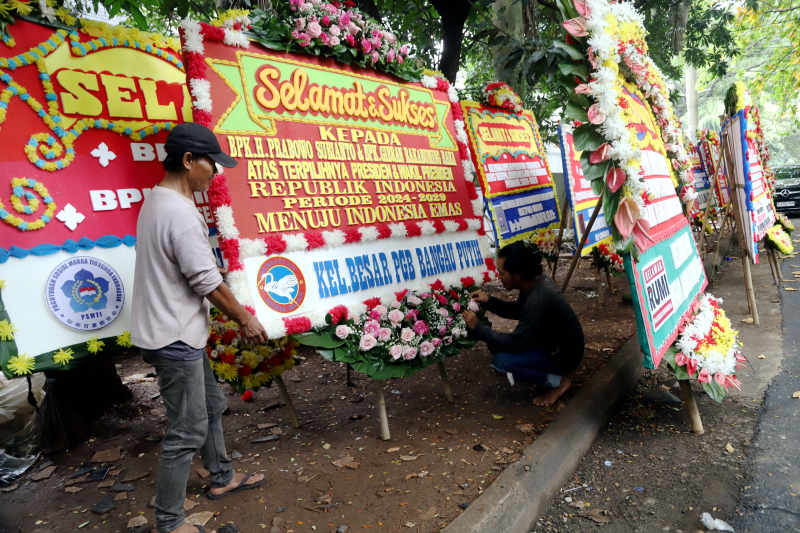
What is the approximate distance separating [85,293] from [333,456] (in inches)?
66.3

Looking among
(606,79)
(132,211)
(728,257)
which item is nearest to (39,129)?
(132,211)

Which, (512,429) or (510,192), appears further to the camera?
(510,192)

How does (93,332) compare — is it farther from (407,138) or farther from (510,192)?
A: (510,192)

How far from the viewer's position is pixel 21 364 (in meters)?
2.11

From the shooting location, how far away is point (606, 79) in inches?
106

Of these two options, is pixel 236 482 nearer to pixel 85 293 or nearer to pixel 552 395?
pixel 85 293

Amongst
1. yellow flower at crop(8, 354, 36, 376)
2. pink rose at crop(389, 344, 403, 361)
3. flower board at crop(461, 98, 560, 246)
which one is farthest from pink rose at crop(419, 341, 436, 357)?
yellow flower at crop(8, 354, 36, 376)

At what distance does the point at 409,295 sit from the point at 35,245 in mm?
2053

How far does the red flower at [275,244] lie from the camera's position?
2.58 m

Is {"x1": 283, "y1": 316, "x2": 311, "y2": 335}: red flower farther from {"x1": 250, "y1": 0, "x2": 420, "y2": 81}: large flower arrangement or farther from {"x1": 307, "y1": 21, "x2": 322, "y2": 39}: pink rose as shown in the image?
{"x1": 307, "y1": 21, "x2": 322, "y2": 39}: pink rose

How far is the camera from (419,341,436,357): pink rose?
3104 millimetres

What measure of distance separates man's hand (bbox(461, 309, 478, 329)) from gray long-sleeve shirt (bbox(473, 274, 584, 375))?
32mm

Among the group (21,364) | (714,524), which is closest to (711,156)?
(714,524)

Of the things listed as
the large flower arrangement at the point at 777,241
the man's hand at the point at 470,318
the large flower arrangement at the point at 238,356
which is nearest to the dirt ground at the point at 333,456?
the large flower arrangement at the point at 238,356
